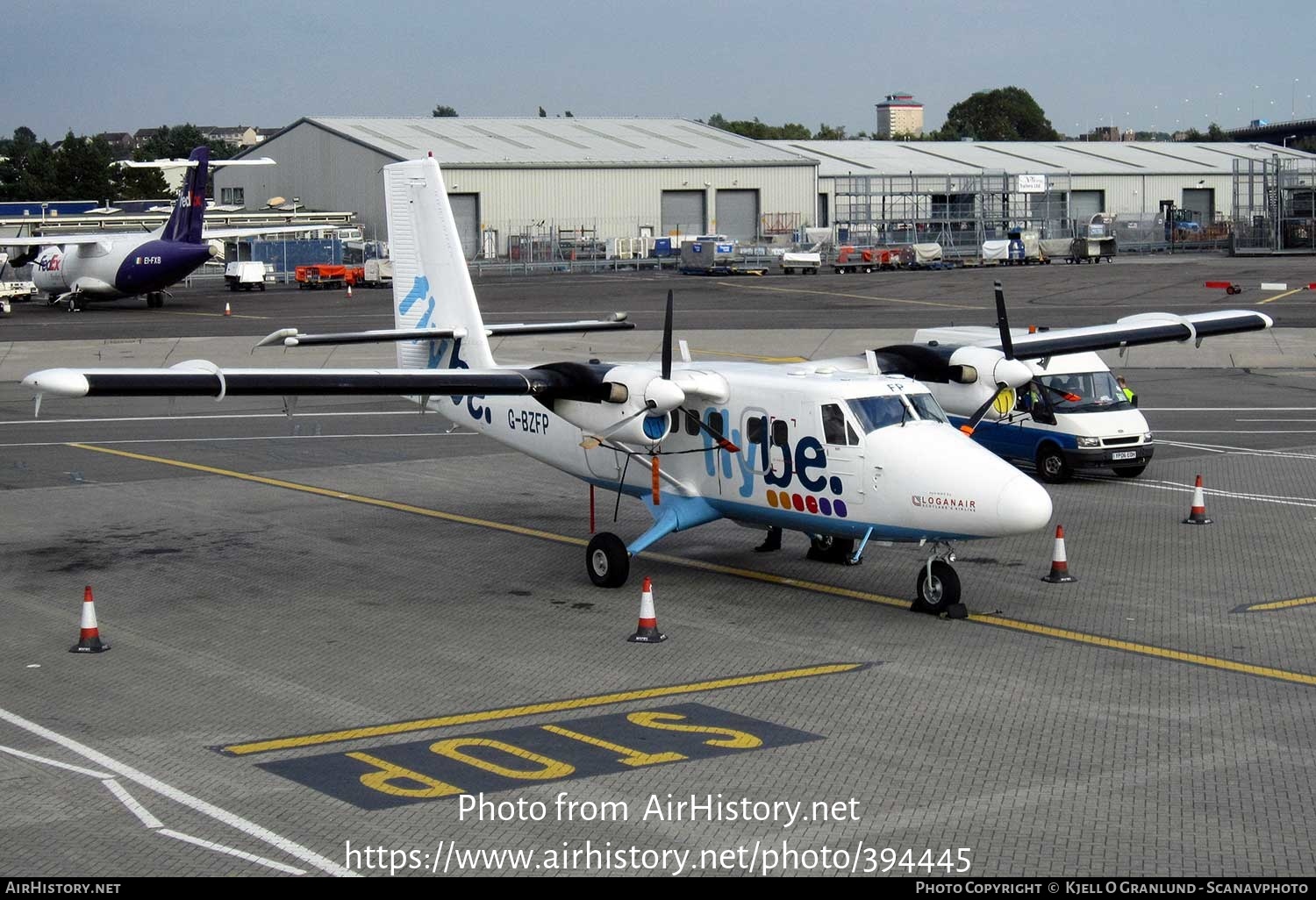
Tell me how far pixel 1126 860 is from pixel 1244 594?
9.68 metres

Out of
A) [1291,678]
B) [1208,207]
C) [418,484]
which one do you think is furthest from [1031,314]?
[1208,207]

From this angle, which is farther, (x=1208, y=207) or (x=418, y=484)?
(x=1208, y=207)

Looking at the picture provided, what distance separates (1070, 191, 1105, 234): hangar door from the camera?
12069 cm

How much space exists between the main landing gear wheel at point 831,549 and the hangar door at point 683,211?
87.6 metres

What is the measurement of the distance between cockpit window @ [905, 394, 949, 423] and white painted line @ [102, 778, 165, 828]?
1068cm

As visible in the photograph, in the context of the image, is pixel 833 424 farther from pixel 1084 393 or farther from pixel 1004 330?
pixel 1084 393

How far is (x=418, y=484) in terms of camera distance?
93.4ft

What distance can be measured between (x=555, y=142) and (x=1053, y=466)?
284ft

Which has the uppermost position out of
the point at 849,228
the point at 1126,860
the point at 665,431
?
the point at 849,228

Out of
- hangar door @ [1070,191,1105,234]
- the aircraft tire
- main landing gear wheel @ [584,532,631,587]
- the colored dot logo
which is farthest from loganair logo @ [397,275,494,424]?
hangar door @ [1070,191,1105,234]

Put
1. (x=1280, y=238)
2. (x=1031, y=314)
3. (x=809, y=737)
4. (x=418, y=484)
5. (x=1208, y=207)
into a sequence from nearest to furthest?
(x=809, y=737), (x=418, y=484), (x=1031, y=314), (x=1280, y=238), (x=1208, y=207)

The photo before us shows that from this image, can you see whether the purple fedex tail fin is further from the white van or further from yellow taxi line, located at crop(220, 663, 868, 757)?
yellow taxi line, located at crop(220, 663, 868, 757)

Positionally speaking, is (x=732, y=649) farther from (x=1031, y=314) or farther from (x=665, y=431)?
(x=1031, y=314)
